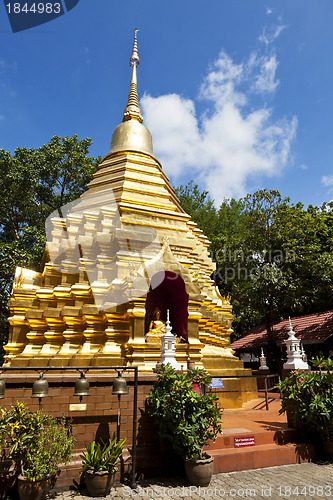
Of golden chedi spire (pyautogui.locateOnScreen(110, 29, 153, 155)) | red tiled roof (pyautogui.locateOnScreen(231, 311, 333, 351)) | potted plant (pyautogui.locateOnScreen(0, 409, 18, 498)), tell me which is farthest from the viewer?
red tiled roof (pyautogui.locateOnScreen(231, 311, 333, 351))

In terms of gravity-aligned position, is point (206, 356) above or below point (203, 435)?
above

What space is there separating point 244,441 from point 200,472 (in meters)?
→ 1.50

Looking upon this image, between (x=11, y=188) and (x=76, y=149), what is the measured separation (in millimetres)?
6037

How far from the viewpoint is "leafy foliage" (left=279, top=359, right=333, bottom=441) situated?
6895mm

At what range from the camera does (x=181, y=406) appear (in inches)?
230

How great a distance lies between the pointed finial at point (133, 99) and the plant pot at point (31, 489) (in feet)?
55.5

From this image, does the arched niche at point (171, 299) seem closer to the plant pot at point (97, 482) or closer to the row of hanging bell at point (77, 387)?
the row of hanging bell at point (77, 387)

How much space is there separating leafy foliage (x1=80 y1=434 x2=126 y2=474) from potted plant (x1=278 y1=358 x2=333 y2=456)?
3.81 meters

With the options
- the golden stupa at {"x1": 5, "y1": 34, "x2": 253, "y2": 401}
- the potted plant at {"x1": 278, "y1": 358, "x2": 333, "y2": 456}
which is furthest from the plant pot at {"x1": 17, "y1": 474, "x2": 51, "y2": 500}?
the potted plant at {"x1": 278, "y1": 358, "x2": 333, "y2": 456}

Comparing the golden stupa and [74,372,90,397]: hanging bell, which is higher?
the golden stupa

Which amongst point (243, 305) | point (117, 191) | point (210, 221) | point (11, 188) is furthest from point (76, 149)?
point (243, 305)

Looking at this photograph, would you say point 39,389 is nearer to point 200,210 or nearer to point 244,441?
point 244,441

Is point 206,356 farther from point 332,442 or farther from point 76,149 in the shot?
point 76,149

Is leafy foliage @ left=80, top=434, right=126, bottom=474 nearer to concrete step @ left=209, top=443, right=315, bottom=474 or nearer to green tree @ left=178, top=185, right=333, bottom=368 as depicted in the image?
concrete step @ left=209, top=443, right=315, bottom=474
